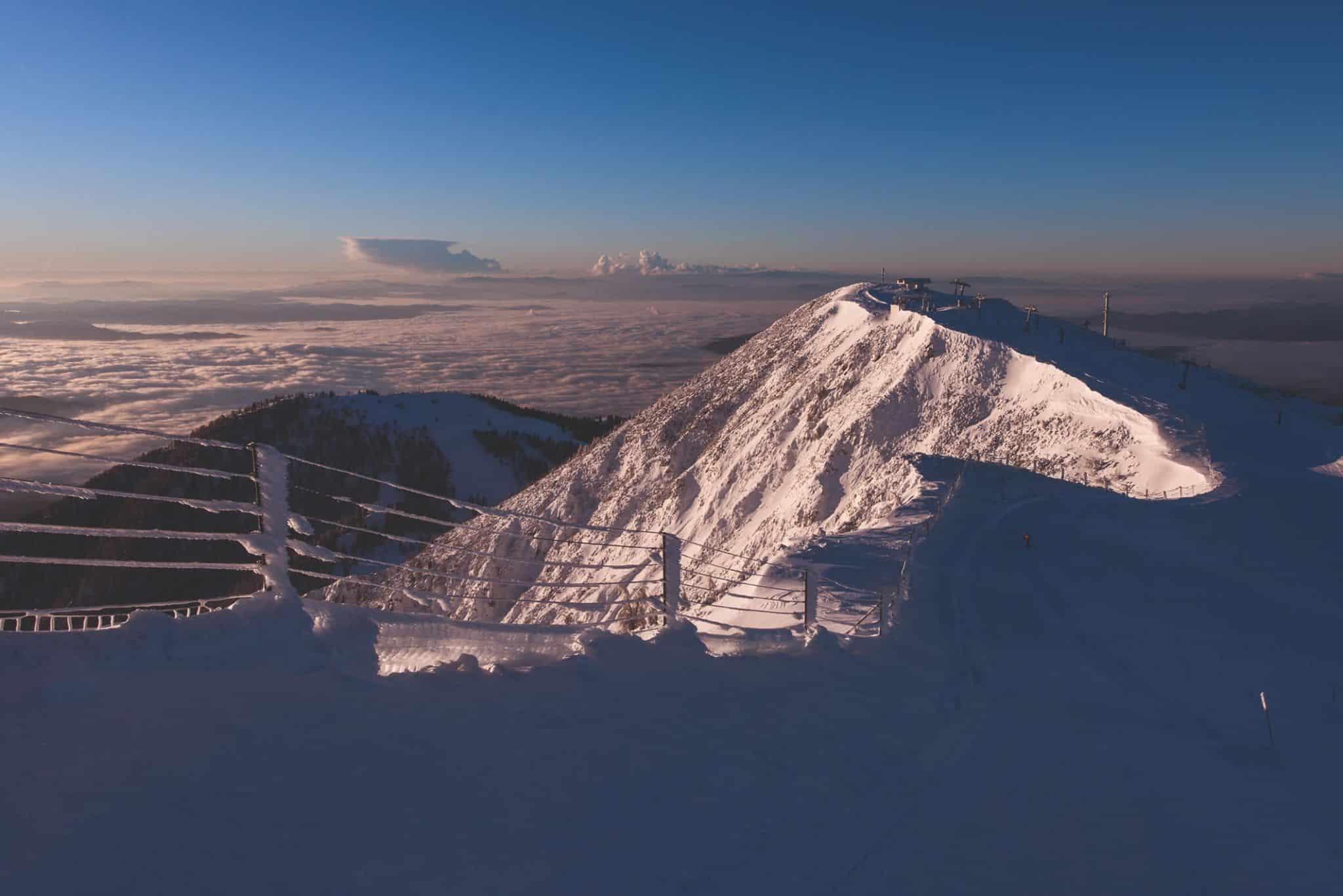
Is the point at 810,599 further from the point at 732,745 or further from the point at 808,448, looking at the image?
the point at 808,448

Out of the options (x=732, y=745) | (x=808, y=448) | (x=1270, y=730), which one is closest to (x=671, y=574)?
(x=732, y=745)

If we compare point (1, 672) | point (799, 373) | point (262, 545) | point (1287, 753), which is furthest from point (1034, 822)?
point (799, 373)

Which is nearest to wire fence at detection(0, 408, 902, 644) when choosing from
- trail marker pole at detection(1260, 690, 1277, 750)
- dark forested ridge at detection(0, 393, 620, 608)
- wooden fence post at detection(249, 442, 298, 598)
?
wooden fence post at detection(249, 442, 298, 598)

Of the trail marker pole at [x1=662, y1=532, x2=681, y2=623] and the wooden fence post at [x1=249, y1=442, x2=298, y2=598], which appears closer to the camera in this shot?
the wooden fence post at [x1=249, y1=442, x2=298, y2=598]

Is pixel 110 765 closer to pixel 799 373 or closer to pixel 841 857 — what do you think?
pixel 841 857

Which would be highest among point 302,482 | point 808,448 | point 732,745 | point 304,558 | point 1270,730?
point 732,745

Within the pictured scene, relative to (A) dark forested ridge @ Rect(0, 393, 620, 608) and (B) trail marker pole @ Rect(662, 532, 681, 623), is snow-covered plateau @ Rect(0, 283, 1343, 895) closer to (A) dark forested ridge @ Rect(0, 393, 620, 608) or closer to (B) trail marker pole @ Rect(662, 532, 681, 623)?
(B) trail marker pole @ Rect(662, 532, 681, 623)
